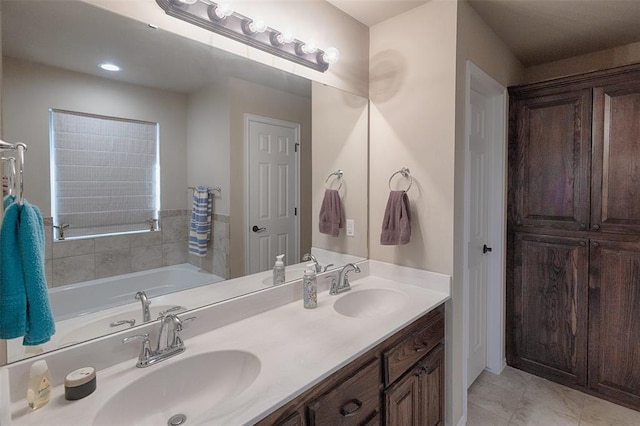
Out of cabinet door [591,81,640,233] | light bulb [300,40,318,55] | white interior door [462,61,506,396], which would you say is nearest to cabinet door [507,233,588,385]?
white interior door [462,61,506,396]

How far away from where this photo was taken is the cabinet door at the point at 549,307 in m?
2.23

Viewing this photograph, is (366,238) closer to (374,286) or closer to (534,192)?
(374,286)

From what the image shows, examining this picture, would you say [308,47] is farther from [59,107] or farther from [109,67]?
[59,107]

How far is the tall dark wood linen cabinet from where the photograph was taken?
2031 millimetres

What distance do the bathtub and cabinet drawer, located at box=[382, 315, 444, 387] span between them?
2.75ft

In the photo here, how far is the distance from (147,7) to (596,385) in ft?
10.7

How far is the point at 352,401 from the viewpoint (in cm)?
118

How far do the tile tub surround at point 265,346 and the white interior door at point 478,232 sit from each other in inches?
26.8

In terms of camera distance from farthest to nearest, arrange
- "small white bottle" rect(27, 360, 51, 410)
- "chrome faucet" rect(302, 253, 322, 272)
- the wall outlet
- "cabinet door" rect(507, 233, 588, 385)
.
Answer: "cabinet door" rect(507, 233, 588, 385), the wall outlet, "chrome faucet" rect(302, 253, 322, 272), "small white bottle" rect(27, 360, 51, 410)

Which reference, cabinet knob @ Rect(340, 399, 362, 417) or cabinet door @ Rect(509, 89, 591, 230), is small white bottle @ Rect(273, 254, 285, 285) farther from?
cabinet door @ Rect(509, 89, 591, 230)

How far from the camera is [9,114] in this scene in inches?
37.5

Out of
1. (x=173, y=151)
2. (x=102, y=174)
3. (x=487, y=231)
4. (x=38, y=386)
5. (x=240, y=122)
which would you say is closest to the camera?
(x=38, y=386)

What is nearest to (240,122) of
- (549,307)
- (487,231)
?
(487,231)

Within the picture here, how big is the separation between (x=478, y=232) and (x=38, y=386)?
7.99ft
